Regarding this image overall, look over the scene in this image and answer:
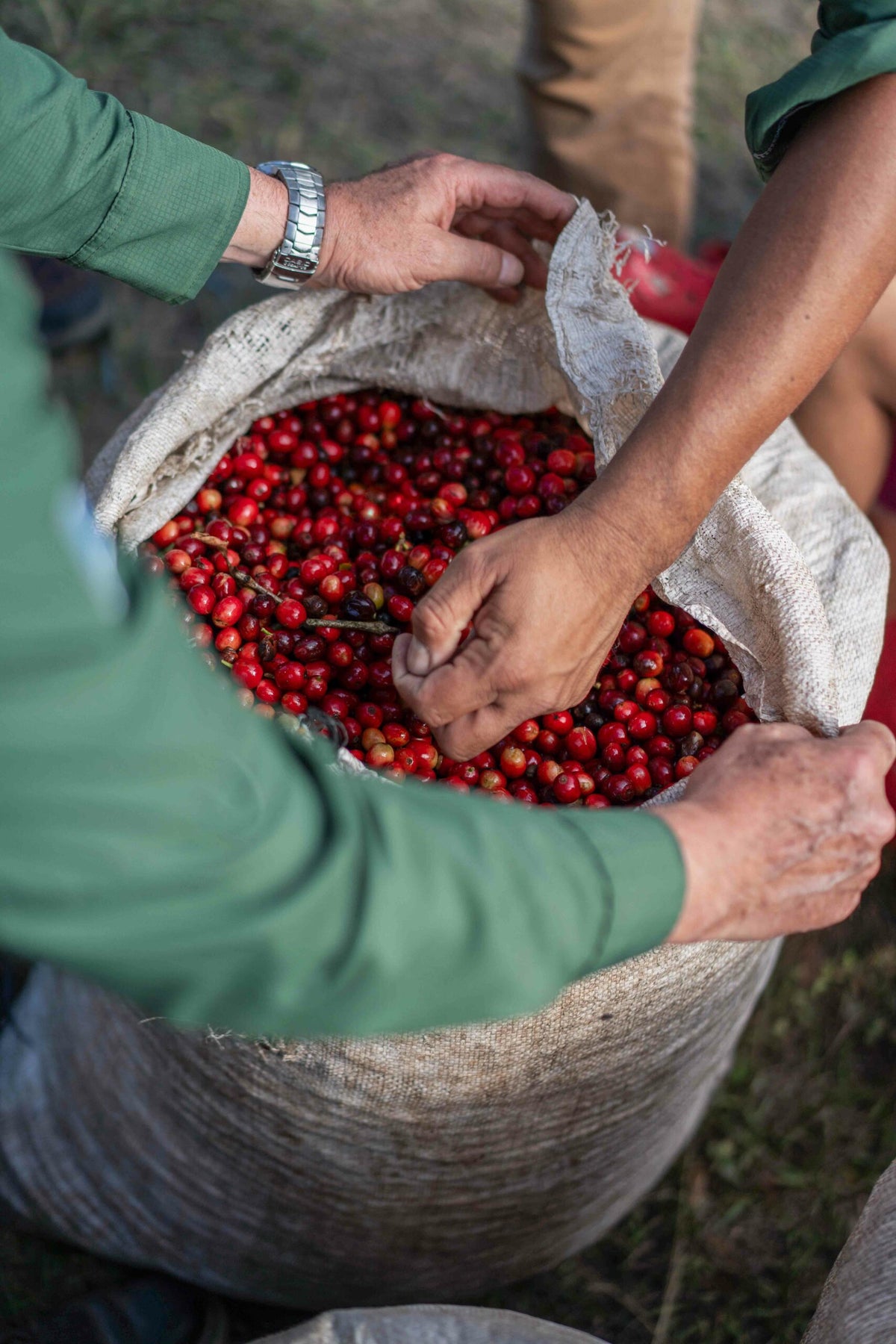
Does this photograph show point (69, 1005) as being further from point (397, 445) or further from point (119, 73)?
point (119, 73)

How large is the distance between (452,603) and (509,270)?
0.92m

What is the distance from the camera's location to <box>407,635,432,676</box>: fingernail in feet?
5.99

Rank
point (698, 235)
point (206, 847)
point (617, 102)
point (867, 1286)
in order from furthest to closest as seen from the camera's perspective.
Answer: point (698, 235) → point (617, 102) → point (867, 1286) → point (206, 847)

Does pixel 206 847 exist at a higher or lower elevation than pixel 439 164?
lower

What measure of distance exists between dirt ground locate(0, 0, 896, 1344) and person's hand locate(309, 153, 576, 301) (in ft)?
6.94

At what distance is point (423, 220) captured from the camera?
217cm

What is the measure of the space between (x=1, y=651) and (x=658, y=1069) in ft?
5.05

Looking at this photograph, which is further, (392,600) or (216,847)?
(392,600)

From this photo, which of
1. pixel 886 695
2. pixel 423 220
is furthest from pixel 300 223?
pixel 886 695

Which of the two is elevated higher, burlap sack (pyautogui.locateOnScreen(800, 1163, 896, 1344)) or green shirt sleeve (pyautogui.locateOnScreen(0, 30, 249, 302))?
green shirt sleeve (pyautogui.locateOnScreen(0, 30, 249, 302))

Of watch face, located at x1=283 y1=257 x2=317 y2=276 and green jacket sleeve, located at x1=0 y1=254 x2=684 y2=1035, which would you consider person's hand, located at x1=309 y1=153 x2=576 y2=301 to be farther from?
green jacket sleeve, located at x1=0 y1=254 x2=684 y2=1035

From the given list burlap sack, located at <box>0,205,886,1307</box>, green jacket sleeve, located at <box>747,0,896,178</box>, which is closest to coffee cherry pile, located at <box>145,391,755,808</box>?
burlap sack, located at <box>0,205,886,1307</box>

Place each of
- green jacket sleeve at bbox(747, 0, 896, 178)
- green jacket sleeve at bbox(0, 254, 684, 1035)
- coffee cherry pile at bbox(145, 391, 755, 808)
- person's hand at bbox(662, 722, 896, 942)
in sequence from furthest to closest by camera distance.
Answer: coffee cherry pile at bbox(145, 391, 755, 808) < green jacket sleeve at bbox(747, 0, 896, 178) < person's hand at bbox(662, 722, 896, 942) < green jacket sleeve at bbox(0, 254, 684, 1035)

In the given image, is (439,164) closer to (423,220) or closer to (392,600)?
(423,220)
